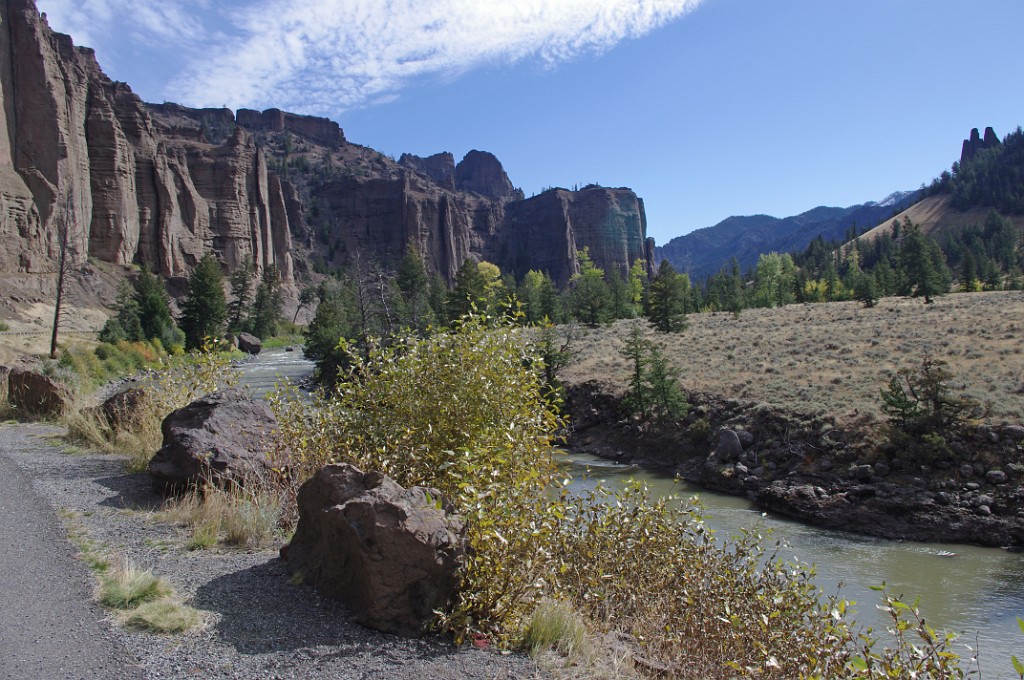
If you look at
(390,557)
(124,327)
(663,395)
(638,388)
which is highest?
(124,327)

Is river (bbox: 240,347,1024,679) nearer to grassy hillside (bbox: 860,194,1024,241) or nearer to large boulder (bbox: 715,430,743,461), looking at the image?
large boulder (bbox: 715,430,743,461)

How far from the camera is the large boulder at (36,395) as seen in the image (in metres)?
13.1

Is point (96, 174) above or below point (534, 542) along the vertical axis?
above

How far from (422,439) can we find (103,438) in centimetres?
650

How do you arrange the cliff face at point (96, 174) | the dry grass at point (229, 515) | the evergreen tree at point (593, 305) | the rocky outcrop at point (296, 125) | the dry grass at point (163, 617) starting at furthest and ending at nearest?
the rocky outcrop at point (296, 125), the evergreen tree at point (593, 305), the cliff face at point (96, 174), the dry grass at point (229, 515), the dry grass at point (163, 617)

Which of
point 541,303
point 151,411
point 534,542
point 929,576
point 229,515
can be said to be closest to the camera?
point 534,542

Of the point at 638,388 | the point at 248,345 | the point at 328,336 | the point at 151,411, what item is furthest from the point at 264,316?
the point at 151,411

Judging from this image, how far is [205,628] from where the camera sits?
4.03 m

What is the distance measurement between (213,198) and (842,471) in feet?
306

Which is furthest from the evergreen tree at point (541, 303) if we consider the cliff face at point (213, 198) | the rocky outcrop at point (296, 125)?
the rocky outcrop at point (296, 125)

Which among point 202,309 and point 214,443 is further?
point 202,309

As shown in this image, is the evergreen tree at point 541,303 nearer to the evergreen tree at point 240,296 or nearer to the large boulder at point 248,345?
the large boulder at point 248,345

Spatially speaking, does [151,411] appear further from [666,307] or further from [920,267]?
[920,267]

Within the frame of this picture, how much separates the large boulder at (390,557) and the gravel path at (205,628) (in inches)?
5.4
